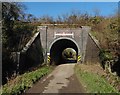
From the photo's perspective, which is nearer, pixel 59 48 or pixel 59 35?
pixel 59 35

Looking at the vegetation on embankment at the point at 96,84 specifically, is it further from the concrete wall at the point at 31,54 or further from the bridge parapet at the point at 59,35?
the bridge parapet at the point at 59,35

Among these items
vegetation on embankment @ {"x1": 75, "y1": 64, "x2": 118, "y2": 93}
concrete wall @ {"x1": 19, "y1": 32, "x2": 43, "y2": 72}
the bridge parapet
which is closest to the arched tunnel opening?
the bridge parapet

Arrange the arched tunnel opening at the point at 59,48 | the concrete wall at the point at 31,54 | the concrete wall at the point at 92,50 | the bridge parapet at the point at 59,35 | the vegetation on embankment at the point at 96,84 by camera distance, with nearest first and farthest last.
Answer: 1. the vegetation on embankment at the point at 96,84
2. the concrete wall at the point at 31,54
3. the concrete wall at the point at 92,50
4. the bridge parapet at the point at 59,35
5. the arched tunnel opening at the point at 59,48

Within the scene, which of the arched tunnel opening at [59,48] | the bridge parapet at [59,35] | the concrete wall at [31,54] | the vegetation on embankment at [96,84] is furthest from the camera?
the arched tunnel opening at [59,48]

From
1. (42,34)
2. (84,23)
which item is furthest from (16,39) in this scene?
(84,23)

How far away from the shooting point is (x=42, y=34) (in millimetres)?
39375

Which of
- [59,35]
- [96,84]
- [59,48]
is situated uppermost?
[59,35]

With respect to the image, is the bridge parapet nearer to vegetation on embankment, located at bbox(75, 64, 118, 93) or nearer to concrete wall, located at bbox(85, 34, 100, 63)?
concrete wall, located at bbox(85, 34, 100, 63)

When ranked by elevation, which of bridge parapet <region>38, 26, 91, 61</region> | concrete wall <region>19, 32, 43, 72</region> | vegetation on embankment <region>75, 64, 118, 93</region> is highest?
bridge parapet <region>38, 26, 91, 61</region>

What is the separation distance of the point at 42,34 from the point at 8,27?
12576 mm

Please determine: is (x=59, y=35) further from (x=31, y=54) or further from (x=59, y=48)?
(x=59, y=48)

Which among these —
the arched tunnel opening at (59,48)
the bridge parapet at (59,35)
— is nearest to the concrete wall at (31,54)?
the bridge parapet at (59,35)

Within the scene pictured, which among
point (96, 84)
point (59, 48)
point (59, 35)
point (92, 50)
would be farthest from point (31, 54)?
point (96, 84)

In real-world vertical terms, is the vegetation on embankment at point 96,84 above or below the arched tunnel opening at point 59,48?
below
